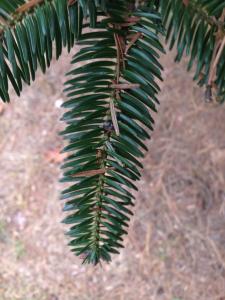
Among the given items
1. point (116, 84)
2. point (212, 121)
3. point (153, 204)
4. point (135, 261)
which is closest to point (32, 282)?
point (135, 261)

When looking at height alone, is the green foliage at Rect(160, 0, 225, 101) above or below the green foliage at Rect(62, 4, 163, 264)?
above

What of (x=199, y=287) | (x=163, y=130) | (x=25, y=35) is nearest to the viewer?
(x=25, y=35)

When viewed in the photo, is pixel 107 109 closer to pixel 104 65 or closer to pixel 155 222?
pixel 104 65

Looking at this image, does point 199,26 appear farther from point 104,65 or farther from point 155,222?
point 155,222

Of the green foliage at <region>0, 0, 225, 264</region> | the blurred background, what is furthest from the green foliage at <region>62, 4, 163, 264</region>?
the blurred background

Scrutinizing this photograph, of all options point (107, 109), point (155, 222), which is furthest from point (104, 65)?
point (155, 222)

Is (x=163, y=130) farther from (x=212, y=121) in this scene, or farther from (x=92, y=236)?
(x=92, y=236)

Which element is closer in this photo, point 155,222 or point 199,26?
point 199,26

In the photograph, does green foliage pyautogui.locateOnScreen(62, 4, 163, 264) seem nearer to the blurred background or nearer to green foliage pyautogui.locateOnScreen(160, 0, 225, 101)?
green foliage pyautogui.locateOnScreen(160, 0, 225, 101)
